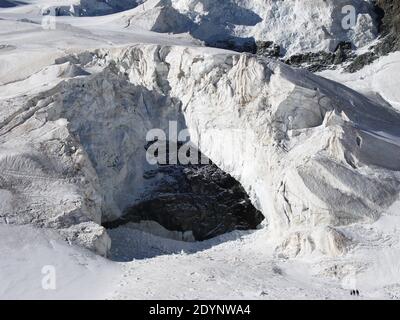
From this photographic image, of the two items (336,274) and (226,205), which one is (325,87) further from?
(336,274)

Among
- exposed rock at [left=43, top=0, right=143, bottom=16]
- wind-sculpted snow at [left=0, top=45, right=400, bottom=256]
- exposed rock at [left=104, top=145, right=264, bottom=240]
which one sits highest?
exposed rock at [left=43, top=0, right=143, bottom=16]

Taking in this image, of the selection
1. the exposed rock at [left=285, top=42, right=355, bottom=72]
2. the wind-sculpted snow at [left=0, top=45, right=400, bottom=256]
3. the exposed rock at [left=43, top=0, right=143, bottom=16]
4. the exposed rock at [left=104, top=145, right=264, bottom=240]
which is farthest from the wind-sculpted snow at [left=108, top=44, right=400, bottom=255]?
the exposed rock at [left=43, top=0, right=143, bottom=16]

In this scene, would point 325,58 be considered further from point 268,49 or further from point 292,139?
point 292,139

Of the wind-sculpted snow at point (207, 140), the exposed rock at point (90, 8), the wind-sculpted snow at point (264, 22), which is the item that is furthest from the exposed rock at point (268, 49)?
the exposed rock at point (90, 8)

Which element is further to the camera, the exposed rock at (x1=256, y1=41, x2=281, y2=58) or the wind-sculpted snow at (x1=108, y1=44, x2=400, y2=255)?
the exposed rock at (x1=256, y1=41, x2=281, y2=58)

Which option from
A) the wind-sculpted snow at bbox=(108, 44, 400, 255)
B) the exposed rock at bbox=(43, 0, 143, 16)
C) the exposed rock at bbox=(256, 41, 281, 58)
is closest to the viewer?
the wind-sculpted snow at bbox=(108, 44, 400, 255)

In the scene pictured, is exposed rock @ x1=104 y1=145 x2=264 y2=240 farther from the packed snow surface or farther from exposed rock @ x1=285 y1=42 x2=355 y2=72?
exposed rock @ x1=285 y1=42 x2=355 y2=72

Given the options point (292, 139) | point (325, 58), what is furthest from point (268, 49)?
point (292, 139)

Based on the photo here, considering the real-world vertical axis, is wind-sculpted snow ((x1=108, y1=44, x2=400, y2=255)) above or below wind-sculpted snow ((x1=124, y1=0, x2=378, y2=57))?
below
